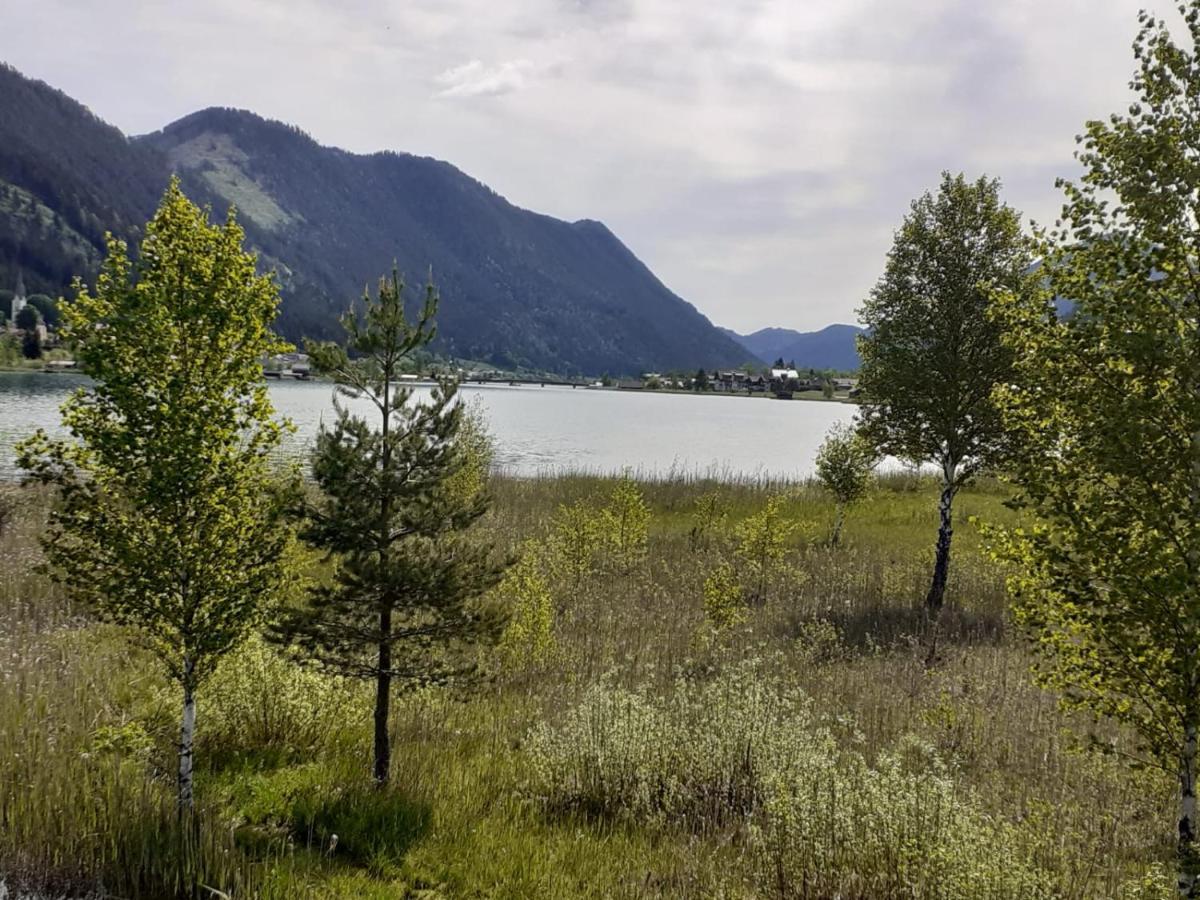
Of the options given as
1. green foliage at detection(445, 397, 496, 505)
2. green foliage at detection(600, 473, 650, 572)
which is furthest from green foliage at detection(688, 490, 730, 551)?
green foliage at detection(445, 397, 496, 505)

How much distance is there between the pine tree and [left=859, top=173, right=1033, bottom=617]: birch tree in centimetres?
1316

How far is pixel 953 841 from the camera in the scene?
16.7ft

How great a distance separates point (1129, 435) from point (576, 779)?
5900 millimetres

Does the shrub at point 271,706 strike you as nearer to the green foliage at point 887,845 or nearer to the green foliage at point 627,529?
the green foliage at point 887,845

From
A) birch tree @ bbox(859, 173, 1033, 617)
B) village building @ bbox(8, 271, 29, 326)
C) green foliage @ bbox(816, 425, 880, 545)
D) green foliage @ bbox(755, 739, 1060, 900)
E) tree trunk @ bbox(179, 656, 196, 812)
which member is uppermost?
village building @ bbox(8, 271, 29, 326)

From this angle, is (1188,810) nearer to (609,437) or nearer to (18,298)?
(609,437)

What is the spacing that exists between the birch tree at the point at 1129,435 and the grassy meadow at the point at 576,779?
705 mm

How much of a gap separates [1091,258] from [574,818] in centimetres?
664

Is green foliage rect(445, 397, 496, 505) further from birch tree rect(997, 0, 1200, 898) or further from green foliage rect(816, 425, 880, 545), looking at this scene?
green foliage rect(816, 425, 880, 545)

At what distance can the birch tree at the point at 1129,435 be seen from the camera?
414cm

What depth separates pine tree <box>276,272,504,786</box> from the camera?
20.4 feet

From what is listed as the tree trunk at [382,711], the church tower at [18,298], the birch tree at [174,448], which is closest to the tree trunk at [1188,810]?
the tree trunk at [382,711]

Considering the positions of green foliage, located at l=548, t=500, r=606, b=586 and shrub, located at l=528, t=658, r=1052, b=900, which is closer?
shrub, located at l=528, t=658, r=1052, b=900

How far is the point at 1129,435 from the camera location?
4.08m
